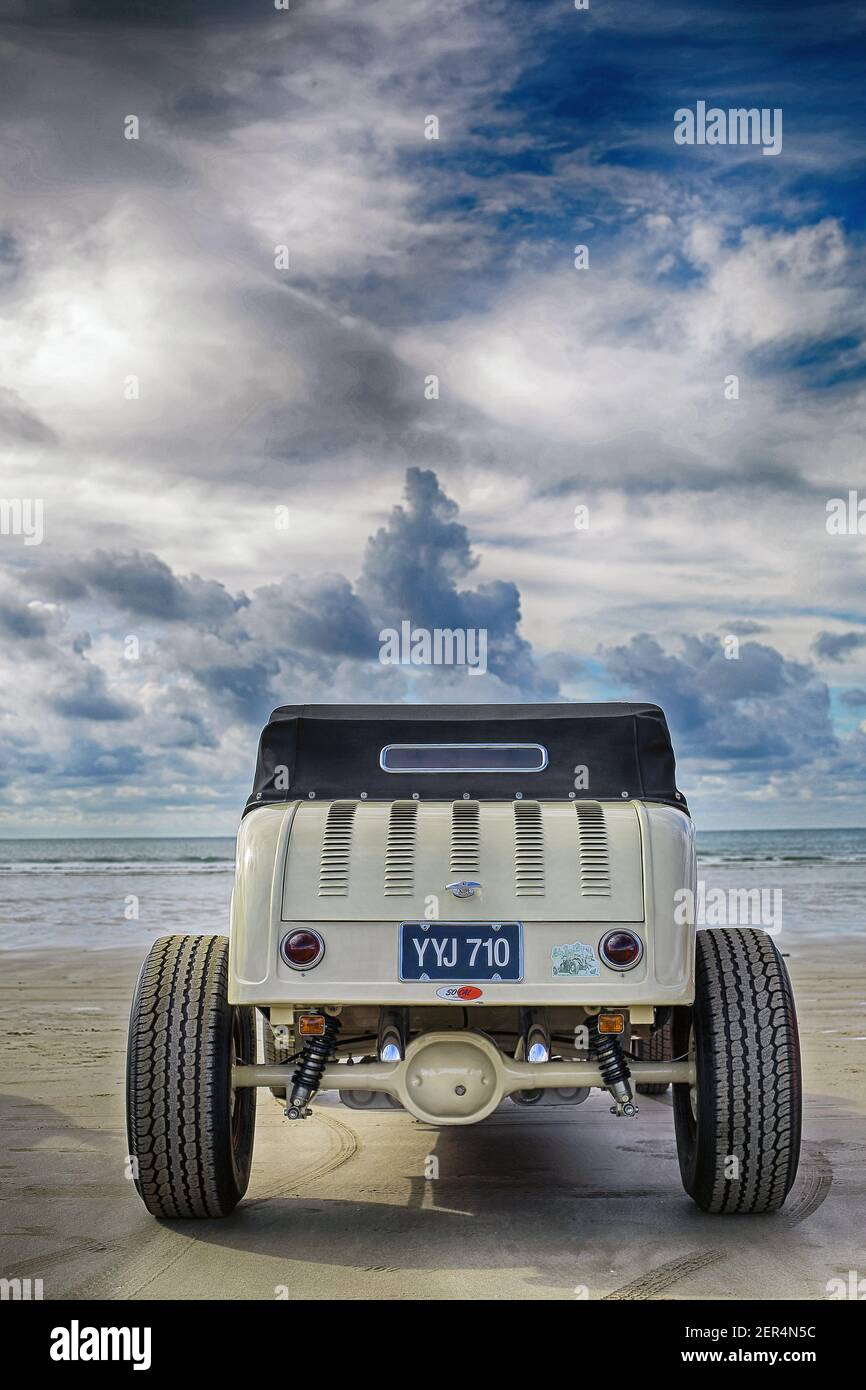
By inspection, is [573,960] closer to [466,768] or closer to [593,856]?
[593,856]

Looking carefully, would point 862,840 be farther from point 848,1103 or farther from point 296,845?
point 296,845

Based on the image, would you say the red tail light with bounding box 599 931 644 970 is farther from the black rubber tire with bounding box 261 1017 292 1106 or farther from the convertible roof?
the black rubber tire with bounding box 261 1017 292 1106

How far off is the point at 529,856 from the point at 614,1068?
0.88m

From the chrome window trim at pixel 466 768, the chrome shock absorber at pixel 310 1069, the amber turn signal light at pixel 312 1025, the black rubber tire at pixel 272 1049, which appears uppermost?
the chrome window trim at pixel 466 768

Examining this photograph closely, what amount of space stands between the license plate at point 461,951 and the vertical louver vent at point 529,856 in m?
0.15

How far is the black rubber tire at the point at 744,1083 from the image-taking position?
17.2ft

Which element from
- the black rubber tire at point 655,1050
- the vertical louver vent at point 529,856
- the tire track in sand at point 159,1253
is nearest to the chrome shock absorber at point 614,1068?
the vertical louver vent at point 529,856

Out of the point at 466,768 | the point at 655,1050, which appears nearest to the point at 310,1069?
the point at 466,768

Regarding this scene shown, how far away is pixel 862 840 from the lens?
60219 millimetres

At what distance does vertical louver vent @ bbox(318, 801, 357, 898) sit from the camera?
517cm

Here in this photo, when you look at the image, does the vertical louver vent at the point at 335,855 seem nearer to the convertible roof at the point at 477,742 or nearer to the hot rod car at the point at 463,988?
the hot rod car at the point at 463,988

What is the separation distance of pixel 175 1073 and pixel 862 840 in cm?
5892

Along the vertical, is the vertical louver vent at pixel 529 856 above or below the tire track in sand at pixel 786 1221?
above

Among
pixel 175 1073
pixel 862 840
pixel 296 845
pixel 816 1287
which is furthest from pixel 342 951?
pixel 862 840
